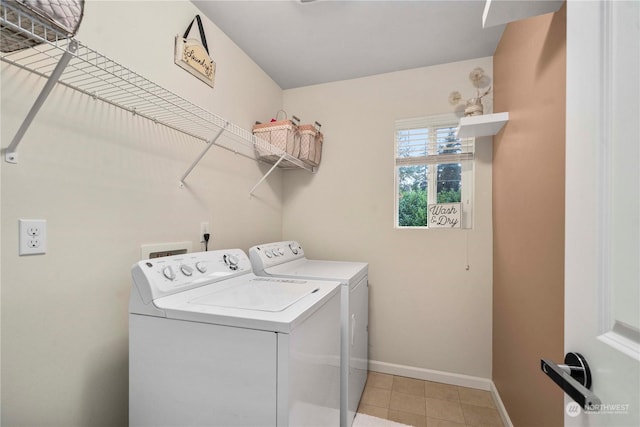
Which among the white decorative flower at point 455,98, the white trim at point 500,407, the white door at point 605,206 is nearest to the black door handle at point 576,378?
the white door at point 605,206

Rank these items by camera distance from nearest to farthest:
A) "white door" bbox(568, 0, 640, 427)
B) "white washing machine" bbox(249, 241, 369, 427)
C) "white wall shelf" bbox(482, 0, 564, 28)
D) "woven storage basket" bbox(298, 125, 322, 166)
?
"white door" bbox(568, 0, 640, 427) → "white wall shelf" bbox(482, 0, 564, 28) → "white washing machine" bbox(249, 241, 369, 427) → "woven storage basket" bbox(298, 125, 322, 166)

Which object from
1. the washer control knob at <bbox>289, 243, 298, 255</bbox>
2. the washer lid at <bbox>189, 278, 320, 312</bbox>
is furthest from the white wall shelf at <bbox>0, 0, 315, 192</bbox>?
the washer control knob at <bbox>289, 243, 298, 255</bbox>

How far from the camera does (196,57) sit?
1.65 m

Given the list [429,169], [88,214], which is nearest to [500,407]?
[429,169]

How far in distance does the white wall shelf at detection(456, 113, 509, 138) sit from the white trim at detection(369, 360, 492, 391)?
187 cm

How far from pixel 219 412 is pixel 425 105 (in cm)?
246

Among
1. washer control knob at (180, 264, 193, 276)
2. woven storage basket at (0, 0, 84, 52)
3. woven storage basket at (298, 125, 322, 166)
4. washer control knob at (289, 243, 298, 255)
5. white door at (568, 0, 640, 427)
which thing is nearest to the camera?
white door at (568, 0, 640, 427)

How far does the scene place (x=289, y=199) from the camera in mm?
2756

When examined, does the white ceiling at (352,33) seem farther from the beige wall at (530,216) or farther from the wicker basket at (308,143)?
the wicker basket at (308,143)

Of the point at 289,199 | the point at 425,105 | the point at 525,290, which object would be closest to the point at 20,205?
the point at 289,199

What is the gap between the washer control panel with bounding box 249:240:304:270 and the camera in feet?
5.91

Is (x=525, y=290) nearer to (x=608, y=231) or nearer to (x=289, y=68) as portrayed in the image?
(x=608, y=231)

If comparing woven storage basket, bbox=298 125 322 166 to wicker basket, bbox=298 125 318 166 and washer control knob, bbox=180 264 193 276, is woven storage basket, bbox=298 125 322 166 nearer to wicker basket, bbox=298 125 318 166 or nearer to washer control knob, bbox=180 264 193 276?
wicker basket, bbox=298 125 318 166

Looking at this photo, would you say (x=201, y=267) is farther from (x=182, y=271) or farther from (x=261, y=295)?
(x=261, y=295)
